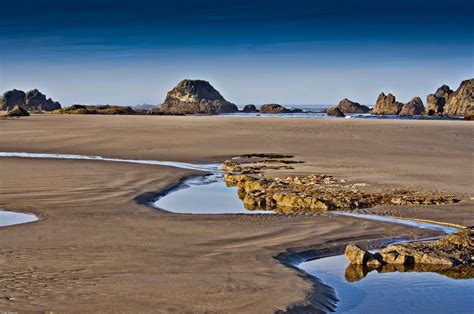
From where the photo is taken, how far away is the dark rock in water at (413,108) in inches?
4958

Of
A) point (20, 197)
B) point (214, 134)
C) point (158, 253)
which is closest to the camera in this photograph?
point (158, 253)

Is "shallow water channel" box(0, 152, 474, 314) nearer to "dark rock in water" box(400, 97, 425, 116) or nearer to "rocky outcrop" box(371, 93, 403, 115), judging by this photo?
"dark rock in water" box(400, 97, 425, 116)

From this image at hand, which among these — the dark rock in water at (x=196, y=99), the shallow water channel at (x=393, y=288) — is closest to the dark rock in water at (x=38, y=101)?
the dark rock in water at (x=196, y=99)

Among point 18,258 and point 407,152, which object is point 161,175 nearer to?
point 18,258

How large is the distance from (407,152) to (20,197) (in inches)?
768

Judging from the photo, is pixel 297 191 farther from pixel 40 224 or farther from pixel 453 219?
pixel 40 224

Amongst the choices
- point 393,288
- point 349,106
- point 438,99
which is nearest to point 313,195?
point 393,288

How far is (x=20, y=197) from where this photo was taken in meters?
15.9

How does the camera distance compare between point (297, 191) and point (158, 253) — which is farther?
point (297, 191)

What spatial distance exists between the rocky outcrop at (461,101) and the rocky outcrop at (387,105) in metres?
9.91

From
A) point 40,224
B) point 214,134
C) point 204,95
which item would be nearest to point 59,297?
point 40,224

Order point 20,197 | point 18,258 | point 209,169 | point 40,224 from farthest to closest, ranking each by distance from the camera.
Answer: point 209,169, point 20,197, point 40,224, point 18,258

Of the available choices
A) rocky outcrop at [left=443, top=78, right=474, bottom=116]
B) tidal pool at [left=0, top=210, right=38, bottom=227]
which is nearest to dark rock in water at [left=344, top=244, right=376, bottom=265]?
tidal pool at [left=0, top=210, right=38, bottom=227]

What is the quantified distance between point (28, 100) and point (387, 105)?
3564 inches
